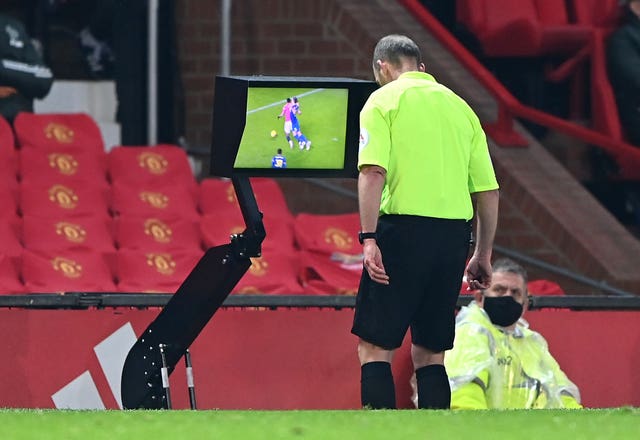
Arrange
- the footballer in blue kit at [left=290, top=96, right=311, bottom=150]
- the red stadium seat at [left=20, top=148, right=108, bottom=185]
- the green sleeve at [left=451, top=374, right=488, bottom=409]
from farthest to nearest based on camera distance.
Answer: the red stadium seat at [left=20, top=148, right=108, bottom=185] → the green sleeve at [left=451, top=374, right=488, bottom=409] → the footballer in blue kit at [left=290, top=96, right=311, bottom=150]

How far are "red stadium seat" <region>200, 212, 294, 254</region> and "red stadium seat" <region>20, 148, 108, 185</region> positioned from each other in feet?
2.31

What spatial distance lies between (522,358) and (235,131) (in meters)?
2.34

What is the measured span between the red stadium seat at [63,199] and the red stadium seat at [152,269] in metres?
0.43

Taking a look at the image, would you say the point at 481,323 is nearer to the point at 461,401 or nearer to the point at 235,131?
the point at 461,401

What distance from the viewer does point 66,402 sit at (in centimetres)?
1012

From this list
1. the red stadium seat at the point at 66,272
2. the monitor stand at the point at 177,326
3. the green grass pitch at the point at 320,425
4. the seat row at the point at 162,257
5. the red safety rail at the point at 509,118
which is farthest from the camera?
the red safety rail at the point at 509,118

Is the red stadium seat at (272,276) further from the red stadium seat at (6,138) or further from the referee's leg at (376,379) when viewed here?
the referee's leg at (376,379)

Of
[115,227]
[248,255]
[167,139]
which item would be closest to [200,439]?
[248,255]

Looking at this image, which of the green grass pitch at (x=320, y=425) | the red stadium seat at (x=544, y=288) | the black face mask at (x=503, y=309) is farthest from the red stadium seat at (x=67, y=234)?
the green grass pitch at (x=320, y=425)

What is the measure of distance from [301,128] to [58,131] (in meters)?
4.39

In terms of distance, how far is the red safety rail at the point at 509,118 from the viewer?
44.5ft

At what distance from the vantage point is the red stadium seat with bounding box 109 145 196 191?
13078 mm

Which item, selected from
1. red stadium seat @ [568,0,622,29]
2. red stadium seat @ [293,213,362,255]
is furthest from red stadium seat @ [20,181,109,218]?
red stadium seat @ [568,0,622,29]

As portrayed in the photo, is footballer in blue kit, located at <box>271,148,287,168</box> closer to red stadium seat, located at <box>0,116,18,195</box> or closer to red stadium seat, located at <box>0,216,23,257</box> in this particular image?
red stadium seat, located at <box>0,216,23,257</box>
